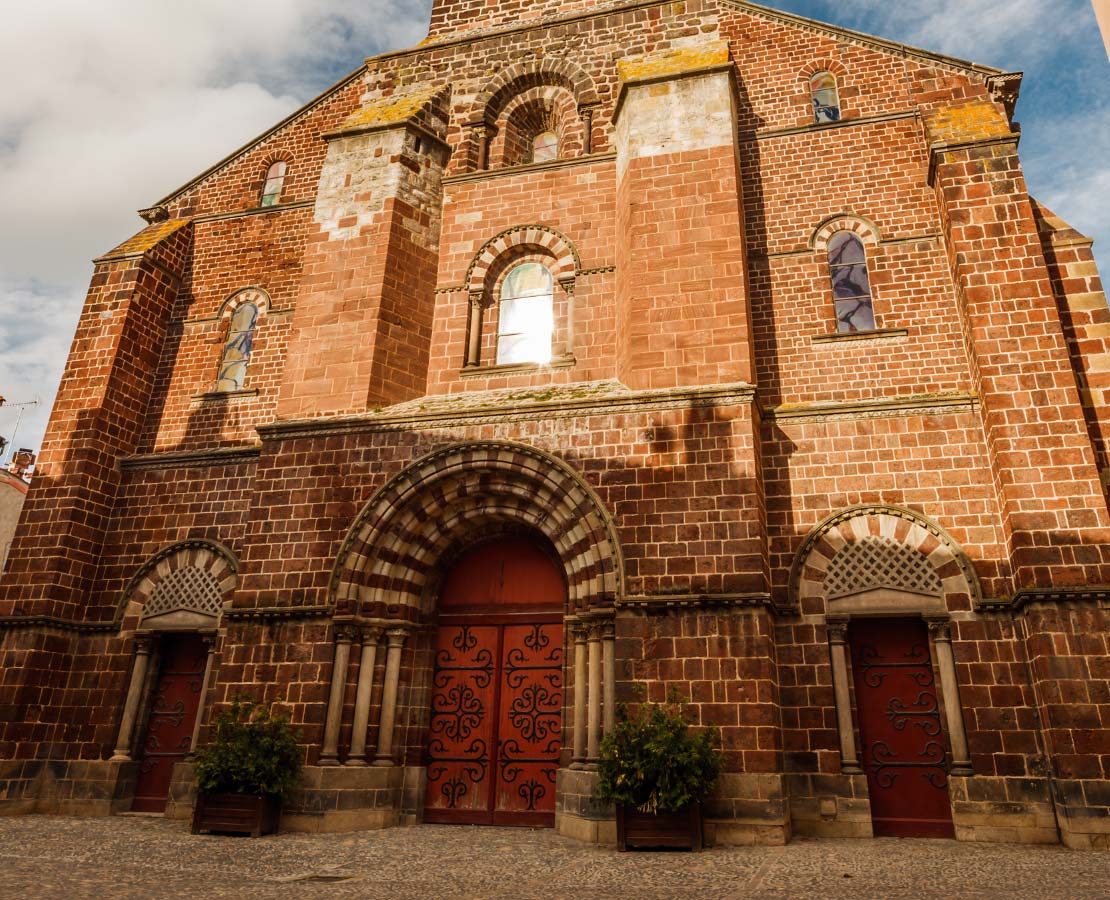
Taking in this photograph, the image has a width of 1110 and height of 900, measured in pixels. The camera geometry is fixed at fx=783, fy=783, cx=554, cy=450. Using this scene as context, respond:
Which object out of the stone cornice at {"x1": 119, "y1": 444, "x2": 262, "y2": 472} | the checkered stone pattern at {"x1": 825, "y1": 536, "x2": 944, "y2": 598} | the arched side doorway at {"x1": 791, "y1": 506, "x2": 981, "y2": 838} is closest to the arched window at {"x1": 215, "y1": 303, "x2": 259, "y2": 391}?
the stone cornice at {"x1": 119, "y1": 444, "x2": 262, "y2": 472}

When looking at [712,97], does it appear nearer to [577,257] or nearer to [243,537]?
[577,257]

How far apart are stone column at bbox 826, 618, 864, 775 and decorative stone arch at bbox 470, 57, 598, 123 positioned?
31.8 ft

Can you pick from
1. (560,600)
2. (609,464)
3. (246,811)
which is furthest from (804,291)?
(246,811)

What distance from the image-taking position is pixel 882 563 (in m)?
9.44

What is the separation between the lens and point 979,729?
28.2ft

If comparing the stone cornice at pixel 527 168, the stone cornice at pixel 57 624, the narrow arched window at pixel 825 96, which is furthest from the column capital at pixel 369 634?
the narrow arched window at pixel 825 96

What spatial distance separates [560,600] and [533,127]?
874 centimetres

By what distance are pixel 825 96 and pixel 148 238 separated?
39.8 feet

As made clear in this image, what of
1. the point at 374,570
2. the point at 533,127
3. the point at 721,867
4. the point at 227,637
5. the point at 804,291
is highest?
the point at 533,127

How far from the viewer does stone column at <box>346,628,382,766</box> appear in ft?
30.4

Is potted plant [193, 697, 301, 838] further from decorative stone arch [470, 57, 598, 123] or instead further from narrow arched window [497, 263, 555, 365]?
decorative stone arch [470, 57, 598, 123]

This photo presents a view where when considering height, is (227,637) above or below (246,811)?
above

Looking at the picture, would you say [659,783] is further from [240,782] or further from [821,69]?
[821,69]

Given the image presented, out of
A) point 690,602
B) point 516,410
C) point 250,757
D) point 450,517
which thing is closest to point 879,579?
point 690,602
